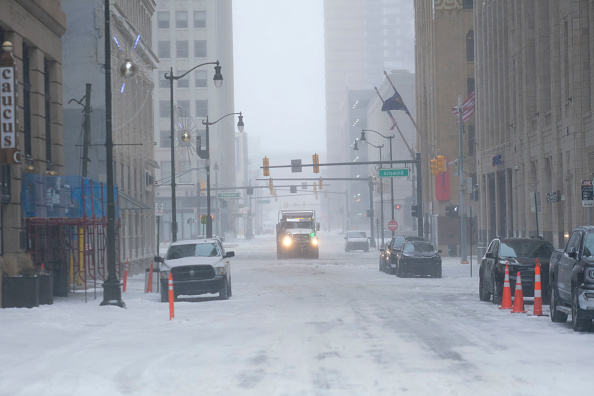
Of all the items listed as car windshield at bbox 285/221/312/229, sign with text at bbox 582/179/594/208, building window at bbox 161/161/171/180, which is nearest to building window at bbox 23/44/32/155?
sign with text at bbox 582/179/594/208

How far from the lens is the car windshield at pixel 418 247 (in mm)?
41156

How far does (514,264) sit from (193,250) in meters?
9.81

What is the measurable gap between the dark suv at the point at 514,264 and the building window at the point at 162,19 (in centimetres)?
10079

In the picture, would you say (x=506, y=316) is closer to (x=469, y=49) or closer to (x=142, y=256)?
(x=142, y=256)

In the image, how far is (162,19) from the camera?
122 m

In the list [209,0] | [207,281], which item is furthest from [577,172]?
[209,0]

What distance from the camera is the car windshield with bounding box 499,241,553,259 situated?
993 inches

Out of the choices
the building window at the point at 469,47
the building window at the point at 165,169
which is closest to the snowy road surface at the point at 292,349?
the building window at the point at 469,47

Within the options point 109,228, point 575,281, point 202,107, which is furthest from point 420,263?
point 202,107

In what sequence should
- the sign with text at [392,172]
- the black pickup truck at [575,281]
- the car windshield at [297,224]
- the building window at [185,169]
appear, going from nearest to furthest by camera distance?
the black pickup truck at [575,281] < the sign with text at [392,172] < the car windshield at [297,224] < the building window at [185,169]

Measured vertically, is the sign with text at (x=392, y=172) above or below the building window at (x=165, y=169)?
below

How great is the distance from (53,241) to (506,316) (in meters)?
14.8

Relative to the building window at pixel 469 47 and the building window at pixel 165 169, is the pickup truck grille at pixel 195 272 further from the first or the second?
the building window at pixel 165 169

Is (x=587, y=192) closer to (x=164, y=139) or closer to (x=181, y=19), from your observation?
(x=164, y=139)
